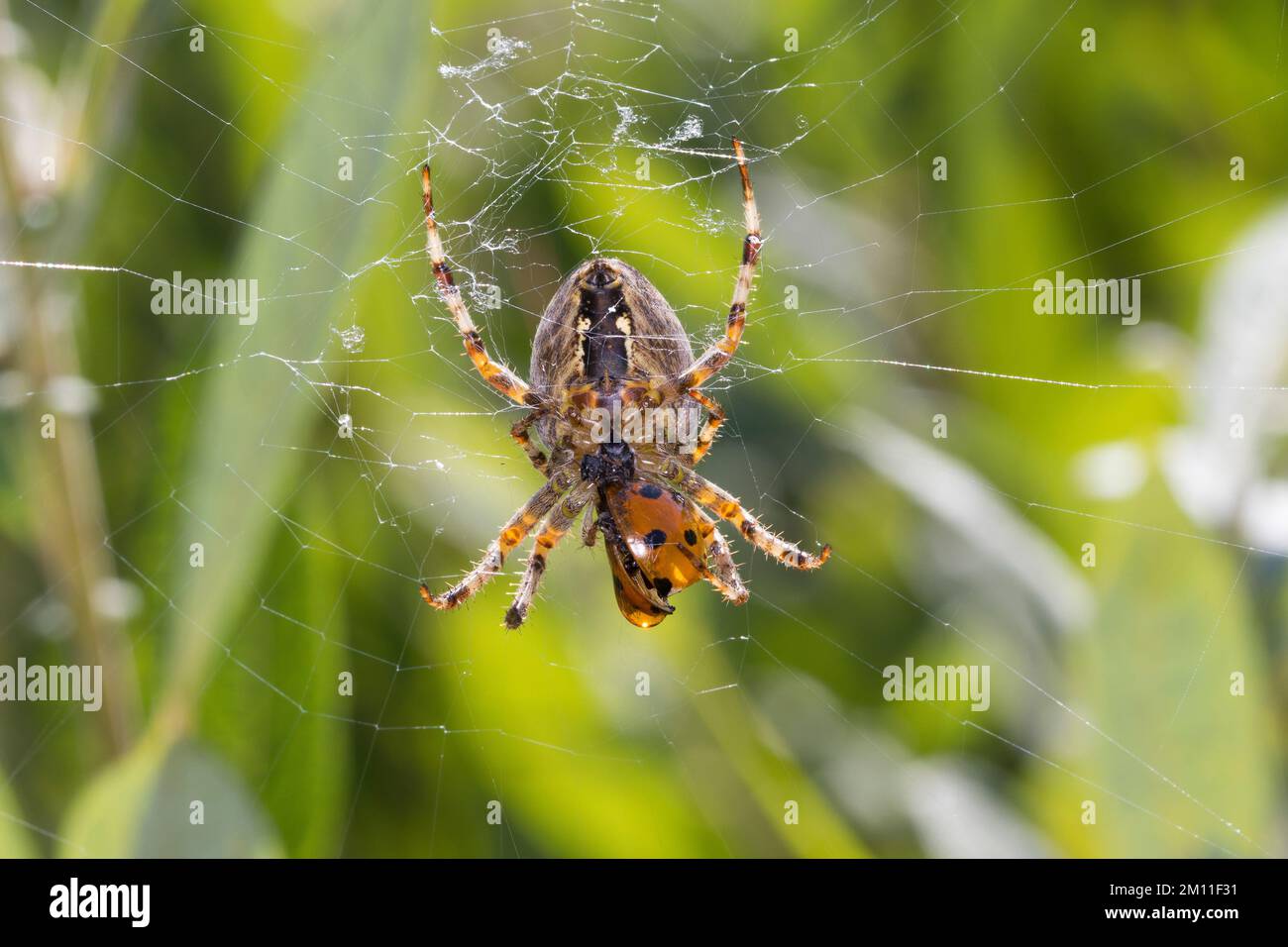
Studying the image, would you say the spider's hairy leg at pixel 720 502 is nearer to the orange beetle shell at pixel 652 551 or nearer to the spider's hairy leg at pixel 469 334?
the orange beetle shell at pixel 652 551

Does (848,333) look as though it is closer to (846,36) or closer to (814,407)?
(814,407)

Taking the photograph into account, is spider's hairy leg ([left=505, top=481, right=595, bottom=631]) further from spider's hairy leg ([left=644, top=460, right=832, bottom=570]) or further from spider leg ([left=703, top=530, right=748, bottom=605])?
spider leg ([left=703, top=530, right=748, bottom=605])

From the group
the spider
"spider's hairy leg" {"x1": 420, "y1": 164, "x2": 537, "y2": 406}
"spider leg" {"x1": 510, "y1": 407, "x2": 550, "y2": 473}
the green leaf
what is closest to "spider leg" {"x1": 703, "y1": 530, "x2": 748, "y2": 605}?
the spider

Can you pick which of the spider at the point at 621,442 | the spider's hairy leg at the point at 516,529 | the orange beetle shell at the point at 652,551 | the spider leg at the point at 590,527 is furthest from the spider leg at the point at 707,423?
the spider's hairy leg at the point at 516,529

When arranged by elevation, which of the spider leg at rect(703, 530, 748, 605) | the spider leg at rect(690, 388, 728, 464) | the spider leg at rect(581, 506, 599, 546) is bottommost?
the spider leg at rect(703, 530, 748, 605)

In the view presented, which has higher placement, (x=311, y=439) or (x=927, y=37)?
(x=927, y=37)

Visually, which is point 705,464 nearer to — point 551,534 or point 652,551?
point 551,534

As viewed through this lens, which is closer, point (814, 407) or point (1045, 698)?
point (1045, 698)
